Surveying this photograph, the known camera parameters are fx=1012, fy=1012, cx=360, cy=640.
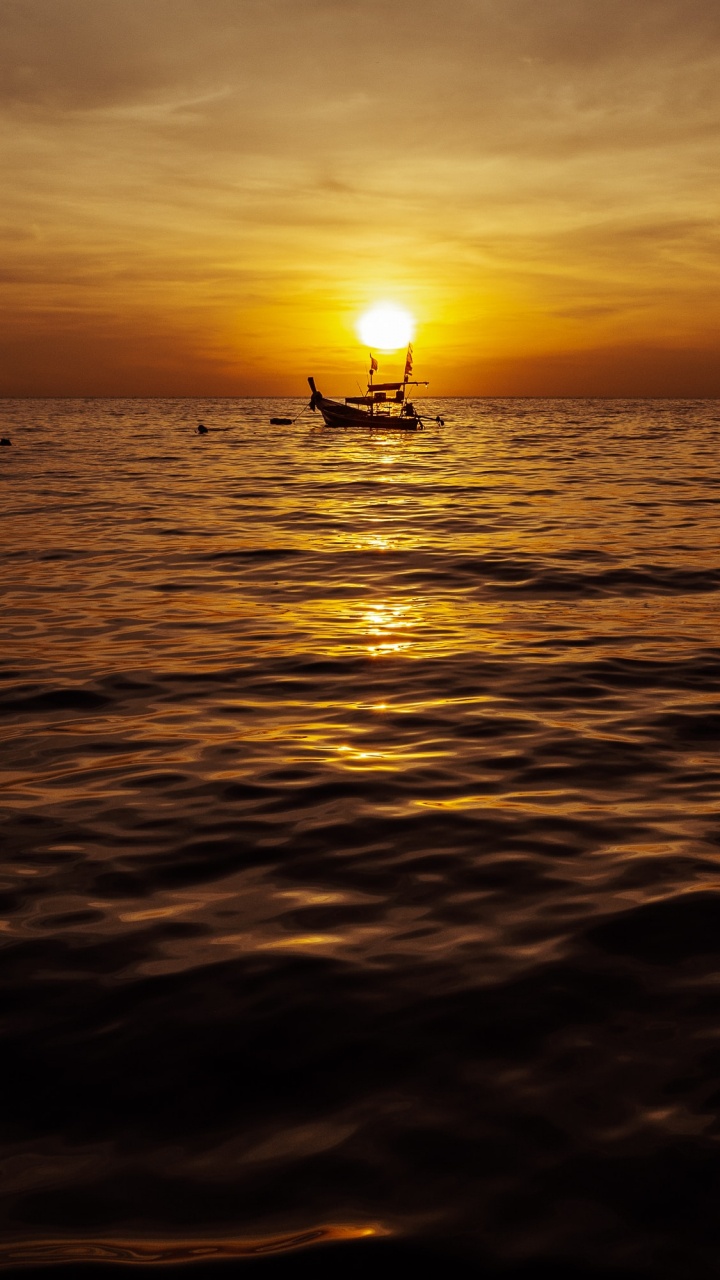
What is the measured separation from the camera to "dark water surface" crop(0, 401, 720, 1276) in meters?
3.15

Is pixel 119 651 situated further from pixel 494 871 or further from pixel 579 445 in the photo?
pixel 579 445

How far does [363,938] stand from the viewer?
478cm

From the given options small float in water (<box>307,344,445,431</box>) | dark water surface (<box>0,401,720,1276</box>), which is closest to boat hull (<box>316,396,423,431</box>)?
small float in water (<box>307,344,445,431</box>)

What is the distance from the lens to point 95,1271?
2877 mm

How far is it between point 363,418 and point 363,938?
267 ft

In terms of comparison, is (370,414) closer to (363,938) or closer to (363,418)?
(363,418)

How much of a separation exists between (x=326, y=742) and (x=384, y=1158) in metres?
4.59

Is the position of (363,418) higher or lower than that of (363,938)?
higher

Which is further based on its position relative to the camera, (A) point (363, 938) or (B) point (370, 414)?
(B) point (370, 414)

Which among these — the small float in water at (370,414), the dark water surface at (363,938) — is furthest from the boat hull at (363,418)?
the dark water surface at (363,938)

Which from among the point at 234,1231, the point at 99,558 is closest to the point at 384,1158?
the point at 234,1231

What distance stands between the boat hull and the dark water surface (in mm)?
72653

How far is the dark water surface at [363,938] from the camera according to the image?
3150mm

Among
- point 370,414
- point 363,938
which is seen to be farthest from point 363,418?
point 363,938
